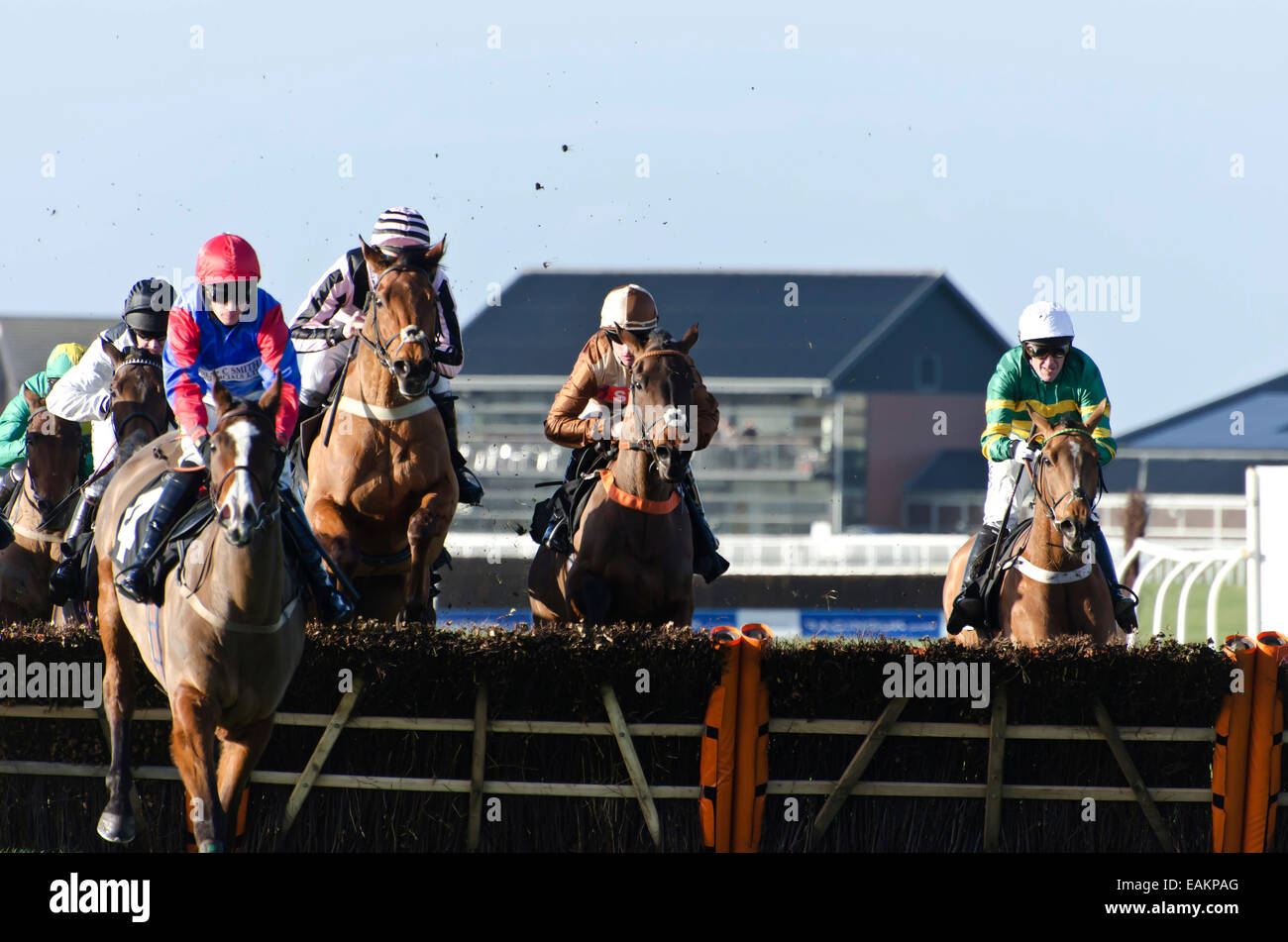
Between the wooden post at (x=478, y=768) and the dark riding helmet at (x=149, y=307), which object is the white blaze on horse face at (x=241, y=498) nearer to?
the wooden post at (x=478, y=768)

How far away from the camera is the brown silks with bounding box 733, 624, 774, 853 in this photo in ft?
21.5

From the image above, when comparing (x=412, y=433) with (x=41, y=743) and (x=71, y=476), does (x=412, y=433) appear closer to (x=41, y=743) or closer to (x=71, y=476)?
(x=41, y=743)

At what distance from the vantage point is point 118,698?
6.53 metres

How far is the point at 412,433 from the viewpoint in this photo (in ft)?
23.6

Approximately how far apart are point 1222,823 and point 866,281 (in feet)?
165

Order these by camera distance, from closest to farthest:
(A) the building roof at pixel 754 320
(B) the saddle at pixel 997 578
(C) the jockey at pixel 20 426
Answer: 1. (B) the saddle at pixel 997 578
2. (C) the jockey at pixel 20 426
3. (A) the building roof at pixel 754 320

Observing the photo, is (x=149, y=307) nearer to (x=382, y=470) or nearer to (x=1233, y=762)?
(x=382, y=470)

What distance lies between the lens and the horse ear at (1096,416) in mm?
7422

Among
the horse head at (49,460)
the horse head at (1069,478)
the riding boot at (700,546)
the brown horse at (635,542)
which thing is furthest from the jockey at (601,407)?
the horse head at (49,460)

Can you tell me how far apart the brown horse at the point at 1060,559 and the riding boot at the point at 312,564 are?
2.85 m

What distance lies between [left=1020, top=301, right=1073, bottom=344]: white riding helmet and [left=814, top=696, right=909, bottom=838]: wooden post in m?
2.26

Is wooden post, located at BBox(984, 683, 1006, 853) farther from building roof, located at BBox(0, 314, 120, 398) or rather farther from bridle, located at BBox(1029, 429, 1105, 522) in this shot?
building roof, located at BBox(0, 314, 120, 398)

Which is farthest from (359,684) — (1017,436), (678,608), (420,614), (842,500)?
(842,500)

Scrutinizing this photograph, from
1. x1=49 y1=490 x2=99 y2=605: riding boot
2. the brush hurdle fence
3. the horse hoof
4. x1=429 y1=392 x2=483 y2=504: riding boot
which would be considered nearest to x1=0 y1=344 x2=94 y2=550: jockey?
x1=49 y1=490 x2=99 y2=605: riding boot
